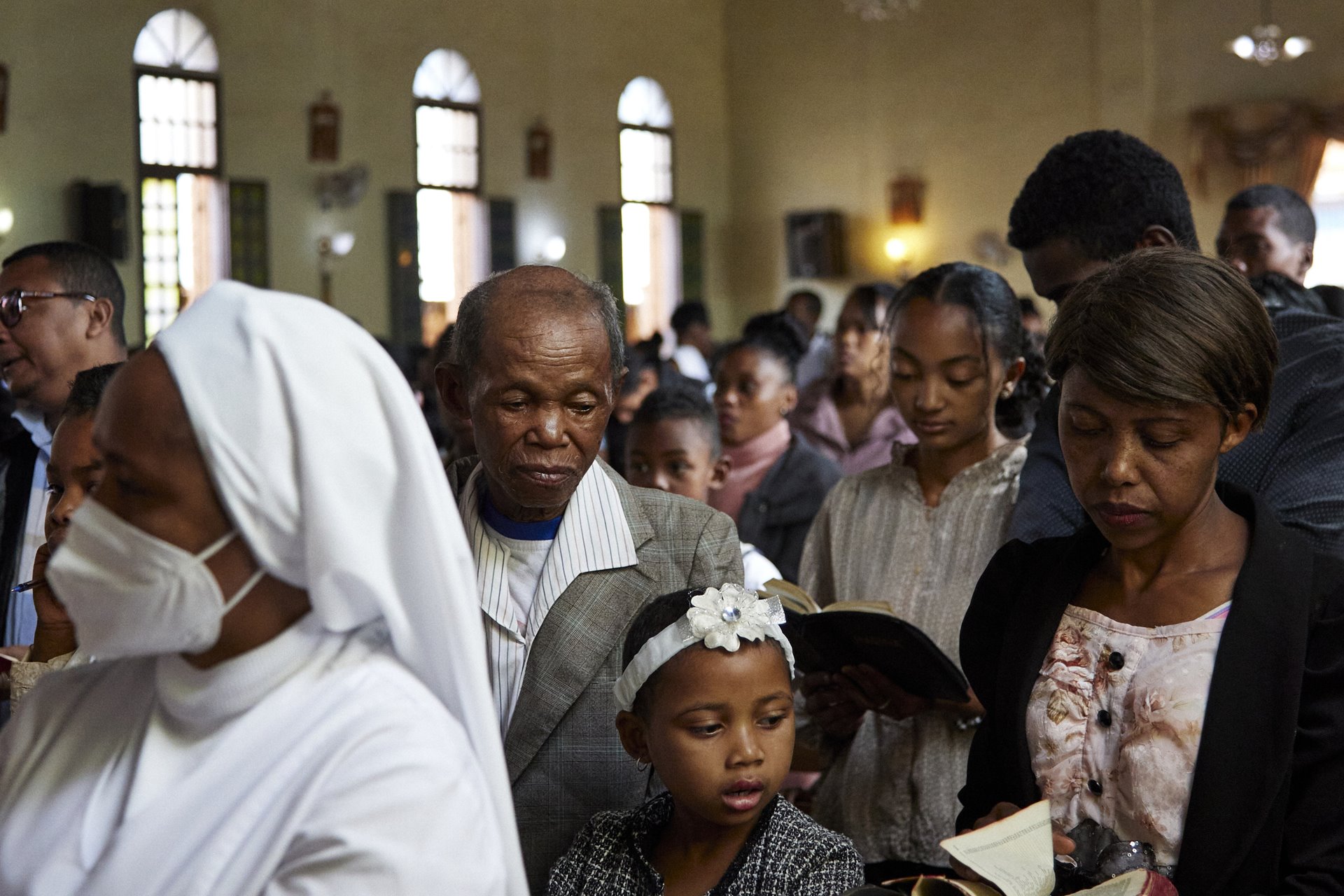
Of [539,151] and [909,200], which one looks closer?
[539,151]

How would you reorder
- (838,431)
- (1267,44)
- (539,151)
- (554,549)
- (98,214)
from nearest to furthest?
(554,549)
(838,431)
(98,214)
(1267,44)
(539,151)

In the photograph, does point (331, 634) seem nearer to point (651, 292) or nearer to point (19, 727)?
point (19, 727)

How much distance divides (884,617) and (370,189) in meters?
14.2

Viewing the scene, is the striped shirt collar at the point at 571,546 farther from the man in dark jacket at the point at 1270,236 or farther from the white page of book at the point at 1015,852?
the man in dark jacket at the point at 1270,236

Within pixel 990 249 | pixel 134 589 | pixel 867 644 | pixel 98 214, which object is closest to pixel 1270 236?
pixel 867 644

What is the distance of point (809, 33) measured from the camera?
63.0 ft

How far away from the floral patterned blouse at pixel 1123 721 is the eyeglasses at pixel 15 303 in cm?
298

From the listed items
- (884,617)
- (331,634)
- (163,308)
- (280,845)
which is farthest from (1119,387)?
(163,308)

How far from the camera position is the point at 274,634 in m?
1.60

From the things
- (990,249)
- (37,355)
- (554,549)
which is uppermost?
(990,249)

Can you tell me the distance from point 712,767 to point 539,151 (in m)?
15.9

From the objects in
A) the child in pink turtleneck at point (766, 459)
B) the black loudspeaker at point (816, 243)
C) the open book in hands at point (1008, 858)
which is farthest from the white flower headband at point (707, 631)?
the black loudspeaker at point (816, 243)

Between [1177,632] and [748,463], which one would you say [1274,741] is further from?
[748,463]

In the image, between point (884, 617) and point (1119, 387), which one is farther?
point (884, 617)
